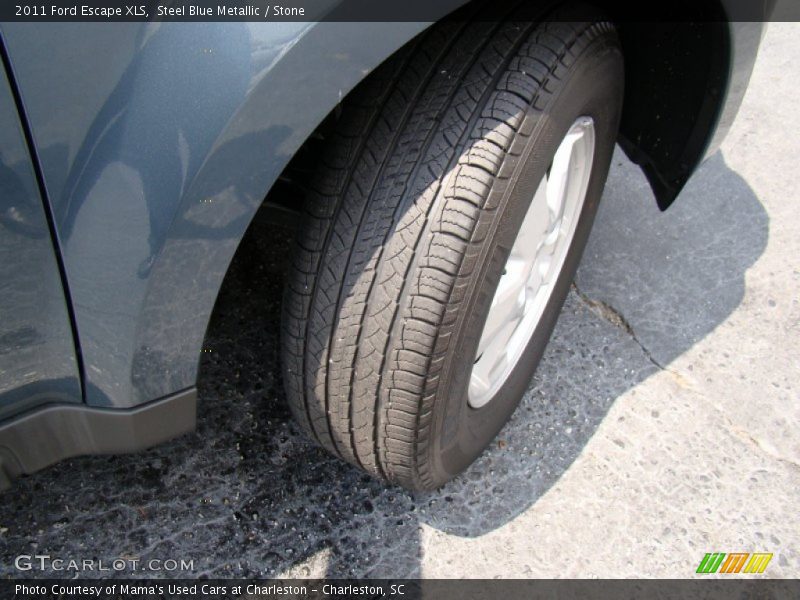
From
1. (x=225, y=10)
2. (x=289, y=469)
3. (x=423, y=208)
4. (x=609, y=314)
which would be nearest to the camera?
(x=225, y=10)

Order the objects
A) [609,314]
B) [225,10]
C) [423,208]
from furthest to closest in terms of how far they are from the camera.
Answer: [609,314] < [423,208] < [225,10]

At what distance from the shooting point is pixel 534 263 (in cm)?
179

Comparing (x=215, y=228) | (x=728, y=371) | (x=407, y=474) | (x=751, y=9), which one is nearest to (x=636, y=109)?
(x=751, y=9)

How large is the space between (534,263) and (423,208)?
2.04 feet

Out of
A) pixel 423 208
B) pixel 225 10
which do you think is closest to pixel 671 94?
pixel 423 208

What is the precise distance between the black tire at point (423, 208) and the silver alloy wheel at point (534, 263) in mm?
221

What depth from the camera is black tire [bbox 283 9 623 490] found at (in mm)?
1243

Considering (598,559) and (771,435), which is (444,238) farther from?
(771,435)

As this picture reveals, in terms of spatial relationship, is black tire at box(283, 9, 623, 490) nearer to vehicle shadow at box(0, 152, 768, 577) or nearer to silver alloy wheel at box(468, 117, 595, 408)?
silver alloy wheel at box(468, 117, 595, 408)

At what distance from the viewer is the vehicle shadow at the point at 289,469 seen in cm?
163

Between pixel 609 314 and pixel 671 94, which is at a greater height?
pixel 671 94

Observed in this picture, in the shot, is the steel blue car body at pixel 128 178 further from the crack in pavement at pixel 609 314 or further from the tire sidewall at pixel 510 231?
the crack in pavement at pixel 609 314

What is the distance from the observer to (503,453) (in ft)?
6.16

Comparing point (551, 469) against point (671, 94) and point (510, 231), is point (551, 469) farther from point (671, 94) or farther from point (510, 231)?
point (671, 94)
